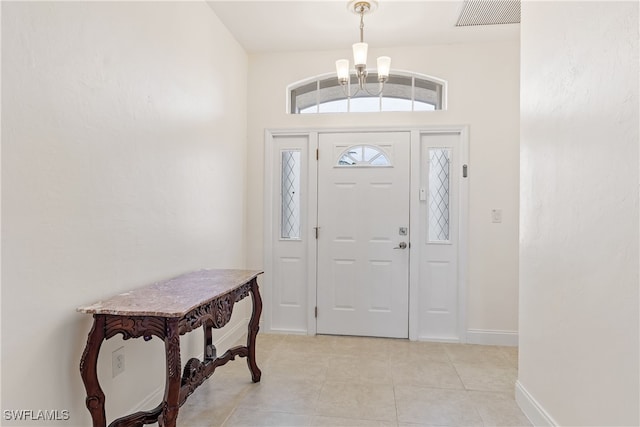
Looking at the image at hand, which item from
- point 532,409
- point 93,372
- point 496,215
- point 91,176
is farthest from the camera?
point 496,215

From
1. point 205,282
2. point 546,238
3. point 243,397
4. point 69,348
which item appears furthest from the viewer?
point 243,397

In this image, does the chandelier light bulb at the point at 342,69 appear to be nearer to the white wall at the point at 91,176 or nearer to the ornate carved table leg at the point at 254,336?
the white wall at the point at 91,176

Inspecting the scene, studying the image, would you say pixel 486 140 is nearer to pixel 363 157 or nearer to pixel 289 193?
pixel 363 157

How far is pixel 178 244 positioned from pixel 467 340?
107 inches

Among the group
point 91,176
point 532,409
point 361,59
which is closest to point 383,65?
point 361,59

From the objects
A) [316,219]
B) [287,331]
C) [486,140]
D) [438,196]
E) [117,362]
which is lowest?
[287,331]

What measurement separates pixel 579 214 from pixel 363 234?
2080 mm

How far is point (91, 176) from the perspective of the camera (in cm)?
162

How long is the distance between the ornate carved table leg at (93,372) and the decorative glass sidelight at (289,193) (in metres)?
2.23

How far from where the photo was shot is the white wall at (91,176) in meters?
1.29

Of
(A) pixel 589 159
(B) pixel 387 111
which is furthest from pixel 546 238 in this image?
(B) pixel 387 111

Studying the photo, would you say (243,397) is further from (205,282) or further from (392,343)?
(392,343)

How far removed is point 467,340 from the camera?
3371 mm

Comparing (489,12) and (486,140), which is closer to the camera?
(489,12)
